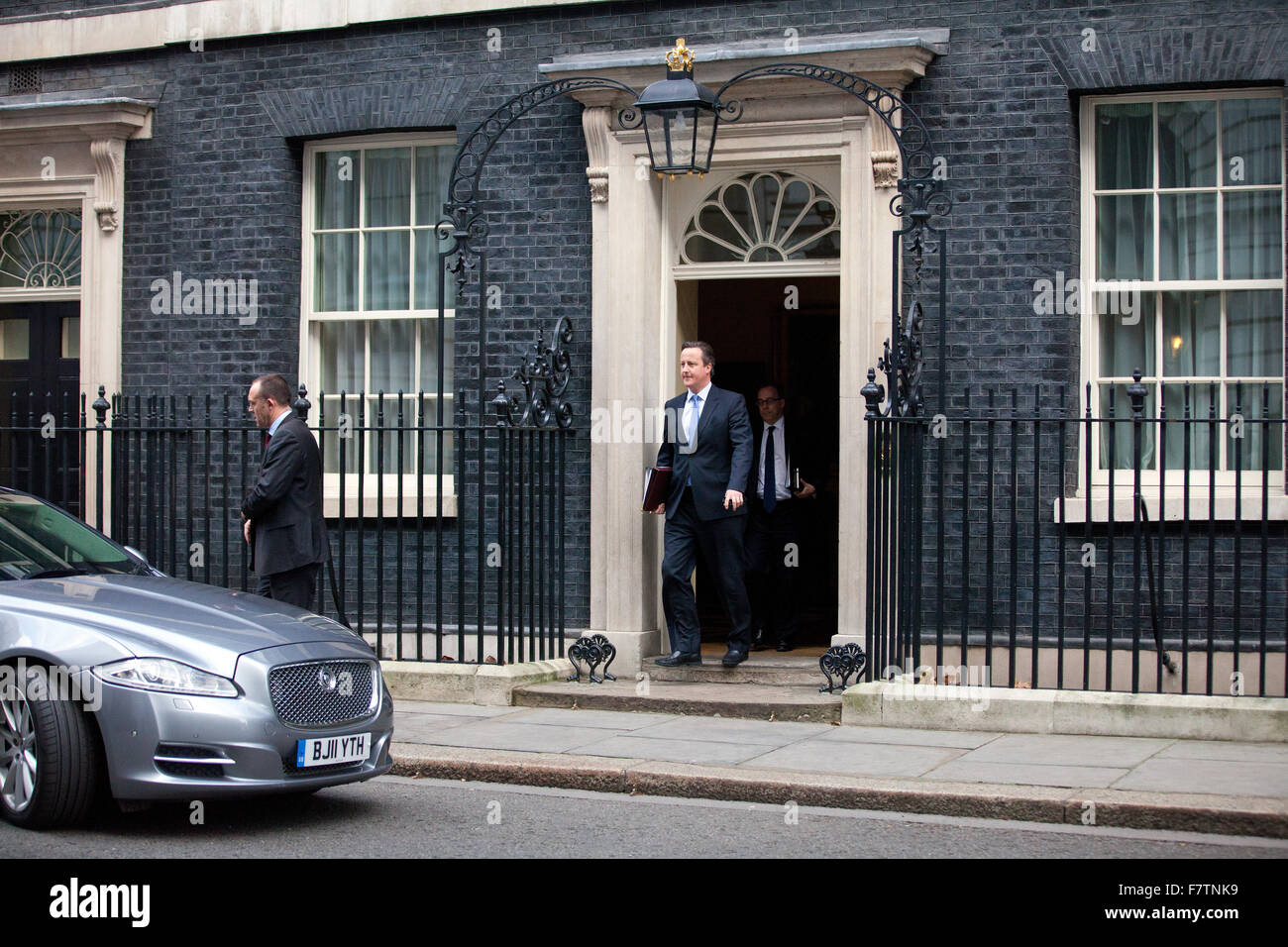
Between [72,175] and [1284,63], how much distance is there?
863cm

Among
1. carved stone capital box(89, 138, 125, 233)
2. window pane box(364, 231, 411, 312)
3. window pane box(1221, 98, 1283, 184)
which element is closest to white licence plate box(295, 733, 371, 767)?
window pane box(364, 231, 411, 312)

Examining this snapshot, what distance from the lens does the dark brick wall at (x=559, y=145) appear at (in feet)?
32.3

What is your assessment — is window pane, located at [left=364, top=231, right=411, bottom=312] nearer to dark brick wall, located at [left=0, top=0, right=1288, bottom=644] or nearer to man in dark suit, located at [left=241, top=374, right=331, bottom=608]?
dark brick wall, located at [left=0, top=0, right=1288, bottom=644]

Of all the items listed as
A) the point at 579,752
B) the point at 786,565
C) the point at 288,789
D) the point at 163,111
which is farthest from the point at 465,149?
the point at 288,789

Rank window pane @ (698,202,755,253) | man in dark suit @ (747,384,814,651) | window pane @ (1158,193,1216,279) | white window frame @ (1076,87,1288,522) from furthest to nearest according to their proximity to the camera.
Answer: man in dark suit @ (747,384,814,651)
window pane @ (698,202,755,253)
window pane @ (1158,193,1216,279)
white window frame @ (1076,87,1288,522)

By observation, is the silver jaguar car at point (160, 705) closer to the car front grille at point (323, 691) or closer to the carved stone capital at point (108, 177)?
the car front grille at point (323, 691)

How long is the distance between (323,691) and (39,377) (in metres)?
6.98

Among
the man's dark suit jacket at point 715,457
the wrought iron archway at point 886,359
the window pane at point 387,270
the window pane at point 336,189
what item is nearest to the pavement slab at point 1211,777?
the wrought iron archway at point 886,359

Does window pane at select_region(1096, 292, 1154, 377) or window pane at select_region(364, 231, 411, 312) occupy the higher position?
window pane at select_region(364, 231, 411, 312)

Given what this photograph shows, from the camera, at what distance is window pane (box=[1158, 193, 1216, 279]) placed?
9.94m

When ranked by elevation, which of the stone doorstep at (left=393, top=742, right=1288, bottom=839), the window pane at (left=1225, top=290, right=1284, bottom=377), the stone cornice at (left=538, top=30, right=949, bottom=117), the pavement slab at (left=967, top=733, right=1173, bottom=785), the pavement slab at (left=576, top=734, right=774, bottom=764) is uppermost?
the stone cornice at (left=538, top=30, right=949, bottom=117)

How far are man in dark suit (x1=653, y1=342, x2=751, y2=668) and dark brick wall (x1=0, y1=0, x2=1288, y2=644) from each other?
3.38ft

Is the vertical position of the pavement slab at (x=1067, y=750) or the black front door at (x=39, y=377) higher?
the black front door at (x=39, y=377)

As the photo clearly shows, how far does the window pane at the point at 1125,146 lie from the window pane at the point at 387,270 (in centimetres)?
489
